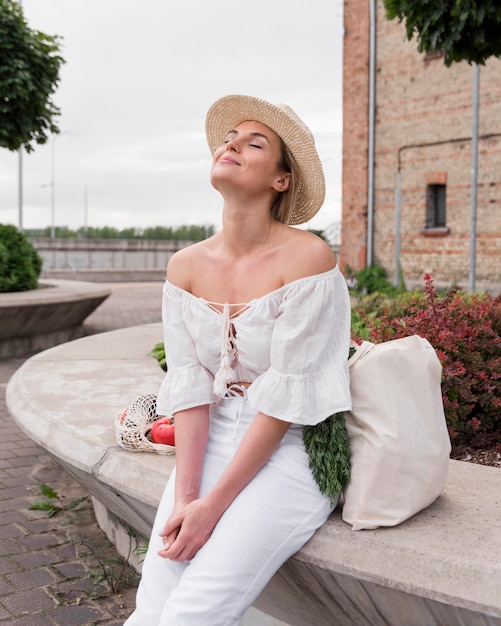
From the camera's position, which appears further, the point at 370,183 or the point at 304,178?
the point at 370,183

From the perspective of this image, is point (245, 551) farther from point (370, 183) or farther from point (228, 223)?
point (370, 183)

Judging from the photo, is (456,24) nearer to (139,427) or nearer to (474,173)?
(139,427)

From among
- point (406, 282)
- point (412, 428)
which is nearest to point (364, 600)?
point (412, 428)

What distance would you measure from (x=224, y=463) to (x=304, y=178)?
0.96m

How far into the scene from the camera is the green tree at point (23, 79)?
35.7ft

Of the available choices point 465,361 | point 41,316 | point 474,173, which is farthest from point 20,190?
point 465,361

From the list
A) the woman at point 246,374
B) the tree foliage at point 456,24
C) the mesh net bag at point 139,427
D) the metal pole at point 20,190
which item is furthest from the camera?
the metal pole at point 20,190

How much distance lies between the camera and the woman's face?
2375 mm

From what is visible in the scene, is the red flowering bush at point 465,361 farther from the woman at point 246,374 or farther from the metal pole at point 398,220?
the metal pole at point 398,220

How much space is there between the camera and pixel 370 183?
1650 cm

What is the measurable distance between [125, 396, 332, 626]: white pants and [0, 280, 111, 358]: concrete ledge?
7.52m

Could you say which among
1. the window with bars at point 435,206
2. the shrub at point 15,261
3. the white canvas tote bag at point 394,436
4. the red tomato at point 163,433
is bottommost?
the red tomato at point 163,433

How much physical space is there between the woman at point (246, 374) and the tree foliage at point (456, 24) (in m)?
4.47

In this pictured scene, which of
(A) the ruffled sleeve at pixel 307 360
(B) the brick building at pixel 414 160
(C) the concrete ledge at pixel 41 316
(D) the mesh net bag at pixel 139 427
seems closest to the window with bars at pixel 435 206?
(B) the brick building at pixel 414 160
